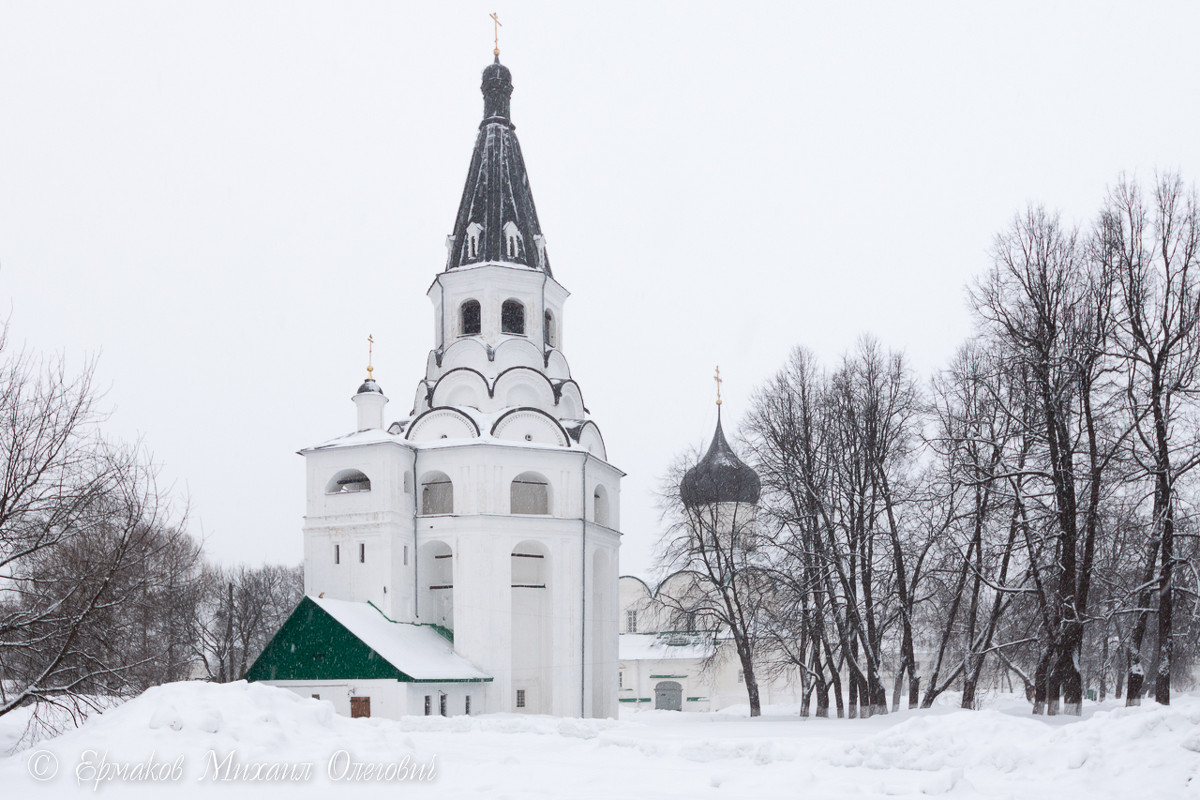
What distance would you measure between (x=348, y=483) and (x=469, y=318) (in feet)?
20.9

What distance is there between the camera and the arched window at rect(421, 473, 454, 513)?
33.1 m

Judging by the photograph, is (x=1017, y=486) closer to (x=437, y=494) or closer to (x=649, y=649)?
(x=437, y=494)

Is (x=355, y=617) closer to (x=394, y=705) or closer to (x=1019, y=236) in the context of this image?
→ (x=394, y=705)

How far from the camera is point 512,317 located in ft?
Answer: 113

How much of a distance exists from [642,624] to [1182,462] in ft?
109

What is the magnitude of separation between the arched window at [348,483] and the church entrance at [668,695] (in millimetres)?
20807

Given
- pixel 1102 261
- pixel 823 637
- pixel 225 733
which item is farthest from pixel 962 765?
pixel 823 637

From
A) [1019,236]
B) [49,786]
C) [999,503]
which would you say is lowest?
[49,786]

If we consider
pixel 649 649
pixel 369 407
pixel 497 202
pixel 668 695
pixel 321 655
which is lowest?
pixel 668 695

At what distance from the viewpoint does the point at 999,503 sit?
2255 centimetres

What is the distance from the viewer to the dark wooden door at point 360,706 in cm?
2712

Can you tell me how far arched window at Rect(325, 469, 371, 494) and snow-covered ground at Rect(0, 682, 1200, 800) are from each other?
17817 mm

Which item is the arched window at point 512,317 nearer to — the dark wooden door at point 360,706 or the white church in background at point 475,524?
the white church in background at point 475,524

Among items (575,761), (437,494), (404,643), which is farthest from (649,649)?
(575,761)
